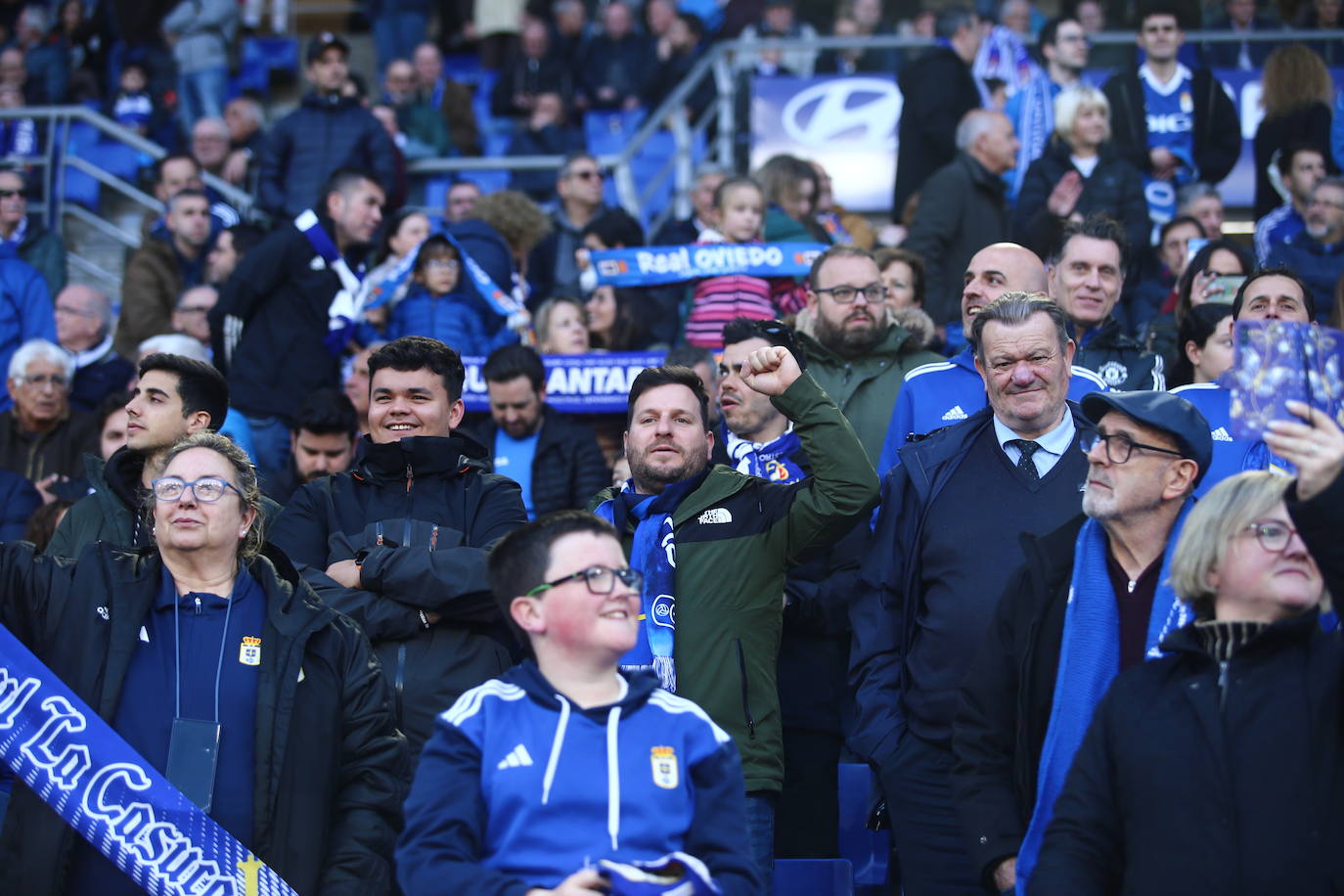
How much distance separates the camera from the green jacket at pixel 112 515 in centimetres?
545

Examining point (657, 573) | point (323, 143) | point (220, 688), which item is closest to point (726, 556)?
point (657, 573)

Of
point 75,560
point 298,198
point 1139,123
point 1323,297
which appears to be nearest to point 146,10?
point 298,198

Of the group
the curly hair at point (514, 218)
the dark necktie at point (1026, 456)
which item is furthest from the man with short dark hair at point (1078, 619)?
the curly hair at point (514, 218)

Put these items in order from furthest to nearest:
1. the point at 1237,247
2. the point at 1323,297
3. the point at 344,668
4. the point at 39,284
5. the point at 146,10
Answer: the point at 146,10 < the point at 39,284 < the point at 1323,297 < the point at 1237,247 < the point at 344,668

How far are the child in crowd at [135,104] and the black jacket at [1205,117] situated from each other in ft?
27.4

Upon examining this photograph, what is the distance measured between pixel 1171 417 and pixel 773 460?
7.18 ft

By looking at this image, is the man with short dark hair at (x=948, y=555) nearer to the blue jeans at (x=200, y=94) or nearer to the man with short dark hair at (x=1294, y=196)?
the man with short dark hair at (x=1294, y=196)

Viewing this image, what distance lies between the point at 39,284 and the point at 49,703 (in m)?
6.72

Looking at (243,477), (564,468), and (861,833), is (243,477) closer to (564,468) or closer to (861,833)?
(861,833)

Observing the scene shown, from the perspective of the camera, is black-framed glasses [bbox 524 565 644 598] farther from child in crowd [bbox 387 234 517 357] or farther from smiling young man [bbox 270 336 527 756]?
child in crowd [bbox 387 234 517 357]

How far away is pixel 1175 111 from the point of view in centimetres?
1160

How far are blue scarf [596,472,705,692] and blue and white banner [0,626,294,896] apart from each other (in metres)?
1.41

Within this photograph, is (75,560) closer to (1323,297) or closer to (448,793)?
(448,793)

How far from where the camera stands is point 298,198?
11.5 m
